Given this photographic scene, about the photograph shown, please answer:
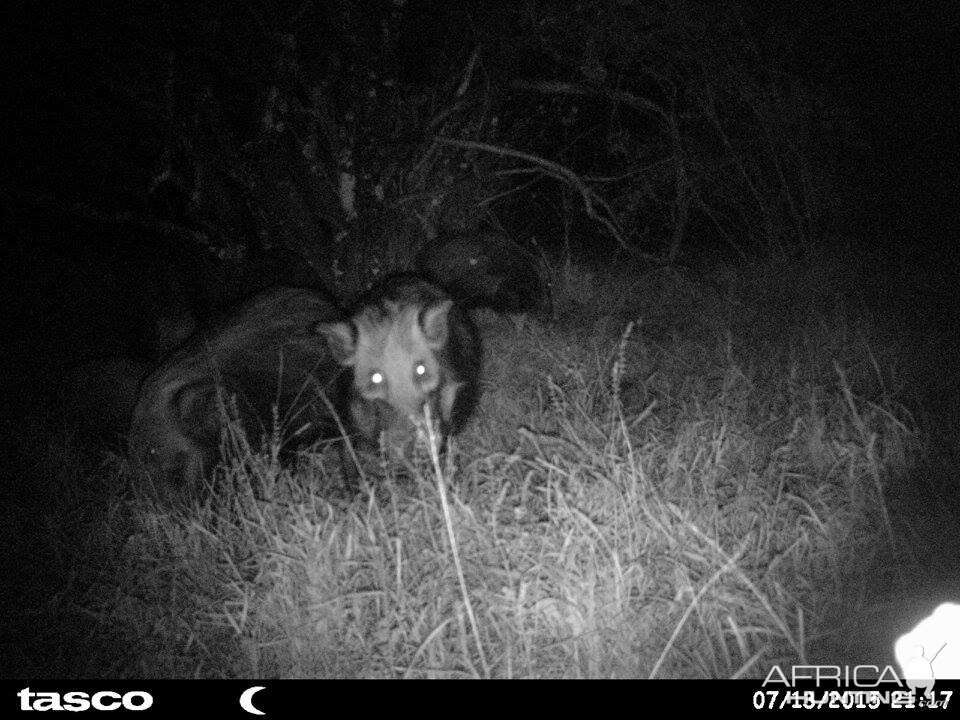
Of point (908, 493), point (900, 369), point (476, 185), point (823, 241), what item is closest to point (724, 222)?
point (823, 241)

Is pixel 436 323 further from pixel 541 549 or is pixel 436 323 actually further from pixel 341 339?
pixel 541 549

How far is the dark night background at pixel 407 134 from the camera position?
6016mm

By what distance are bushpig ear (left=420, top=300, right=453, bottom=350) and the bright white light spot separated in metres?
2.80

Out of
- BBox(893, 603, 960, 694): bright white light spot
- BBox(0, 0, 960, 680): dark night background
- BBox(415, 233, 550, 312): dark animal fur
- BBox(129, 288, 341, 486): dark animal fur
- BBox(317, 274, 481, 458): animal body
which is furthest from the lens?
BBox(415, 233, 550, 312): dark animal fur

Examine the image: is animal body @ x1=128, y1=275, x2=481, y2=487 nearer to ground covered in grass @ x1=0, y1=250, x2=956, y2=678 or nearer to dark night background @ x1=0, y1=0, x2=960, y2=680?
ground covered in grass @ x1=0, y1=250, x2=956, y2=678

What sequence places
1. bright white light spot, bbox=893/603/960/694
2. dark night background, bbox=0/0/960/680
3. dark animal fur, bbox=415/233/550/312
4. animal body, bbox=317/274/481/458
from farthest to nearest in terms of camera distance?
1. dark animal fur, bbox=415/233/550/312
2. dark night background, bbox=0/0/960/680
3. animal body, bbox=317/274/481/458
4. bright white light spot, bbox=893/603/960/694

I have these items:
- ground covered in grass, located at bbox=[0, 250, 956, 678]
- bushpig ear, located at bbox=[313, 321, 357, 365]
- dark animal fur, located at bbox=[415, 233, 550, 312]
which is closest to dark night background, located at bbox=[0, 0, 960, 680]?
dark animal fur, located at bbox=[415, 233, 550, 312]

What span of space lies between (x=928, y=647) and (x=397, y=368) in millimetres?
2895

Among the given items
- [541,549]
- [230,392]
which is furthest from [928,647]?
[230,392]

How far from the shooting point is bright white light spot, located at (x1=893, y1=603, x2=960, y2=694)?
8.58ft

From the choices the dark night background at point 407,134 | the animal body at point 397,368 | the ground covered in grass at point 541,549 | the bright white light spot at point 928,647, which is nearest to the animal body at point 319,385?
the animal body at point 397,368

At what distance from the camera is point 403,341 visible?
15.6 feet

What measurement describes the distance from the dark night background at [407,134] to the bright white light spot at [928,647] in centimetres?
221

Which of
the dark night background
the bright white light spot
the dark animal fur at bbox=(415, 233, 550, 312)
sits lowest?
Answer: the bright white light spot
